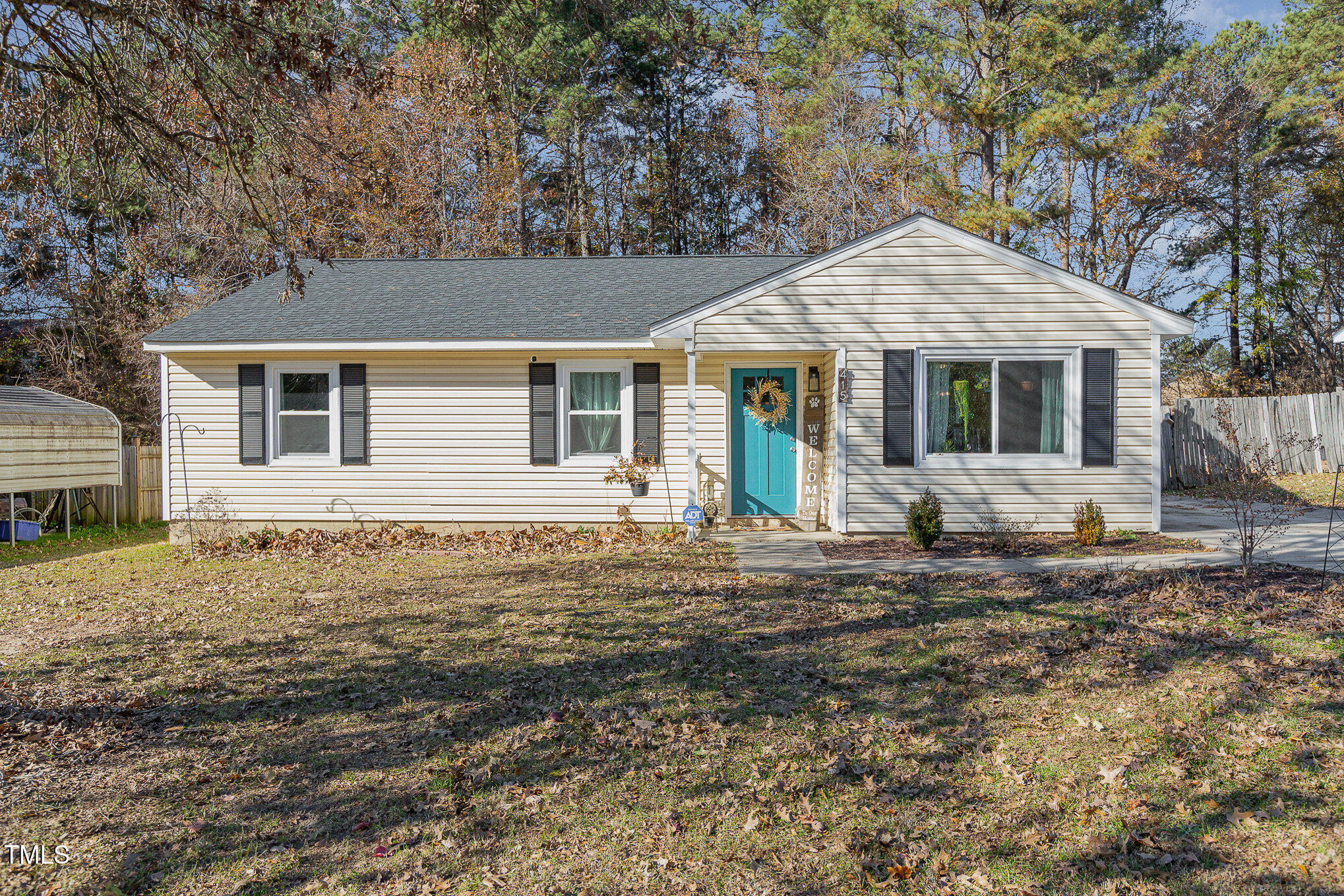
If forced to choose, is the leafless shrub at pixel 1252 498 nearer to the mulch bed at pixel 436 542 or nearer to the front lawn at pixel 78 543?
the mulch bed at pixel 436 542

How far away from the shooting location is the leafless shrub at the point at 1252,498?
7.11 metres

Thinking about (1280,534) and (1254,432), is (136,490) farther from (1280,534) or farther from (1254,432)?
(1254,432)

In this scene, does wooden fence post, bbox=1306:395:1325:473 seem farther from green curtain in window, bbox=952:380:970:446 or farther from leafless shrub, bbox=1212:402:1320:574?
green curtain in window, bbox=952:380:970:446

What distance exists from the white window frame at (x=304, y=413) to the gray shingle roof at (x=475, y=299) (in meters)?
0.53

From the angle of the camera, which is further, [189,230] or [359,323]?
[189,230]

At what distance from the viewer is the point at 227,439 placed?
1096 centimetres

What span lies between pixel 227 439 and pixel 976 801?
35.4ft

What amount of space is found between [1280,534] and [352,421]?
11.6 metres

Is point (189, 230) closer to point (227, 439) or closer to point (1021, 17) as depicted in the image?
point (227, 439)

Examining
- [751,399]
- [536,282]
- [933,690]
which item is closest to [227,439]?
[536,282]

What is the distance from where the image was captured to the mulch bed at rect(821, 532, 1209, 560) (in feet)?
28.0

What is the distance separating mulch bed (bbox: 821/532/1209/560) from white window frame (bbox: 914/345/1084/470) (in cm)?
89

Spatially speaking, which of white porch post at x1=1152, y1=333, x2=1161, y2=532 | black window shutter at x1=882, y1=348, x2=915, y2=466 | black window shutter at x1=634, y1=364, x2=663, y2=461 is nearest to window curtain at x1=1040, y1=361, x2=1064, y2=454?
white porch post at x1=1152, y1=333, x2=1161, y2=532

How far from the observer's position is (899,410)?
9.66m
